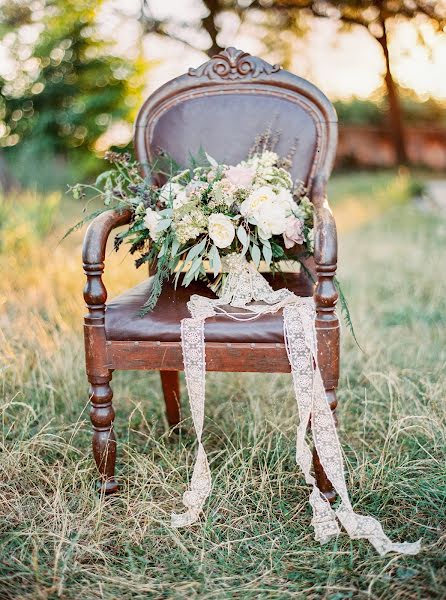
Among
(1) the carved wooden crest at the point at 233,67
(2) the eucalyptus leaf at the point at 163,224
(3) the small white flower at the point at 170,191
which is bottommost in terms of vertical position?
(2) the eucalyptus leaf at the point at 163,224

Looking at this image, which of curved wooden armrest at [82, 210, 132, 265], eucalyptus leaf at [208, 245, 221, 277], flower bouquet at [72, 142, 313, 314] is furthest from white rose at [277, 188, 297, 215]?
Answer: curved wooden armrest at [82, 210, 132, 265]

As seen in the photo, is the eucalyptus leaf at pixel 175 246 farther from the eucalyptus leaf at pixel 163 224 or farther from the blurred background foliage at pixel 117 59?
the blurred background foliage at pixel 117 59

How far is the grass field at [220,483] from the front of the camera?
5.31 ft

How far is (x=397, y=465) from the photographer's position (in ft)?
6.84

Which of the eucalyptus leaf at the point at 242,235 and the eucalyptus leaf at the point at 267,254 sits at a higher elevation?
the eucalyptus leaf at the point at 242,235

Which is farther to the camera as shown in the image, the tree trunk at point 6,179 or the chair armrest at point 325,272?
the tree trunk at point 6,179

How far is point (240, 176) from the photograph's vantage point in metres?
1.93

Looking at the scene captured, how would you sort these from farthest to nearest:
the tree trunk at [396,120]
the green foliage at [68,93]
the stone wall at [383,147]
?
the stone wall at [383,147]
the green foliage at [68,93]
the tree trunk at [396,120]

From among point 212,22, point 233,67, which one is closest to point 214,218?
point 233,67

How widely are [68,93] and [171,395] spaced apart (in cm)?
905

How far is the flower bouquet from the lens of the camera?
1.82 meters

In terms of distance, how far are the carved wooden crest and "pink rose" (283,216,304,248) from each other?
0.73 metres

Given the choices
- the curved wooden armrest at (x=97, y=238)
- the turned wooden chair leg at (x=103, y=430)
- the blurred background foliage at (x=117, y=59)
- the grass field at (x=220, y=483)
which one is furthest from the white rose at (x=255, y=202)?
the blurred background foliage at (x=117, y=59)

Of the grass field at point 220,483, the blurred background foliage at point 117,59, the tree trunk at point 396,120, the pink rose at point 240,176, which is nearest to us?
the grass field at point 220,483
